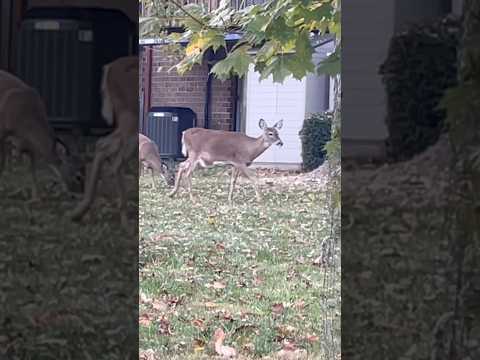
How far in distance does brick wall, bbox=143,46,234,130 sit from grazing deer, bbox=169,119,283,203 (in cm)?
12

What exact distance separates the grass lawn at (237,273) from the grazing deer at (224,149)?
0.09 m

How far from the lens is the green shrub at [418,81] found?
1.76 meters

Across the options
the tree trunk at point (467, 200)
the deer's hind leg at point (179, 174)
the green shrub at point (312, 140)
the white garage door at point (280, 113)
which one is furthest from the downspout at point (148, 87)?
the tree trunk at point (467, 200)

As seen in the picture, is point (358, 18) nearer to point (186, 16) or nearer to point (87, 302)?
point (87, 302)

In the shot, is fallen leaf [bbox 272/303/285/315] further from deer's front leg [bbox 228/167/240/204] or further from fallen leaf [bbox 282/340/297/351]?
deer's front leg [bbox 228/167/240/204]

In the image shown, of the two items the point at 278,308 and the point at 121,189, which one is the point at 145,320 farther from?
the point at 121,189

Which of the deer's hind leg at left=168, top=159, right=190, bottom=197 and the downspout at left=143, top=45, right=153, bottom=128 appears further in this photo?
the deer's hind leg at left=168, top=159, right=190, bottom=197

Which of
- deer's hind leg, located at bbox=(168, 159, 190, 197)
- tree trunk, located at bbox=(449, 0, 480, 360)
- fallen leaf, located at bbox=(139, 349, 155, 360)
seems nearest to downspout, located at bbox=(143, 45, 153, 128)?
deer's hind leg, located at bbox=(168, 159, 190, 197)

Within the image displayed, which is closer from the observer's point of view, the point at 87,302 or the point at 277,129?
the point at 87,302

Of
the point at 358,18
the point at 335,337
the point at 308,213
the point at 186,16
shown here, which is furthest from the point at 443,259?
the point at 308,213

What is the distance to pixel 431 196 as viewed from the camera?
1779 mm

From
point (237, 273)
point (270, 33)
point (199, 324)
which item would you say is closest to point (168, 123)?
point (237, 273)

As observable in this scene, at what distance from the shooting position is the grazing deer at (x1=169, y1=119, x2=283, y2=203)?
546 centimetres

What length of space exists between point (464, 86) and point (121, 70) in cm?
77
